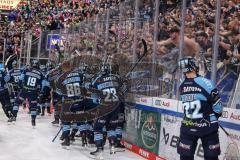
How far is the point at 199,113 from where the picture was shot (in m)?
5.50

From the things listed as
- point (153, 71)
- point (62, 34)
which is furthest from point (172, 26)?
point (62, 34)

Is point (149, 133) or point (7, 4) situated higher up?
point (7, 4)

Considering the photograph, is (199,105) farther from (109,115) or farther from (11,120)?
(11,120)

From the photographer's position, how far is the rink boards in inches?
232

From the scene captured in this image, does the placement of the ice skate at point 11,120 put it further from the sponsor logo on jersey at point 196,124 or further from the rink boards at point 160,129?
the sponsor logo on jersey at point 196,124

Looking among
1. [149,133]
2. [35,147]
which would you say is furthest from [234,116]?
[35,147]

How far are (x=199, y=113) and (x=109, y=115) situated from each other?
9.39ft

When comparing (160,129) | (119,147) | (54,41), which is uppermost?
(54,41)

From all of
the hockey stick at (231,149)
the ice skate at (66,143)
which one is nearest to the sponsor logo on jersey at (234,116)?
the hockey stick at (231,149)

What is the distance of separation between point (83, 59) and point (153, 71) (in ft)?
11.5

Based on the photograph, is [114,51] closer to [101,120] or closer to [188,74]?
[101,120]

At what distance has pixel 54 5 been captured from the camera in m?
22.7

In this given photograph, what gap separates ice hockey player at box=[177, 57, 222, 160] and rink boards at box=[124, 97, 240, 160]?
19.9 inches

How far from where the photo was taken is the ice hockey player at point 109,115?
786cm
